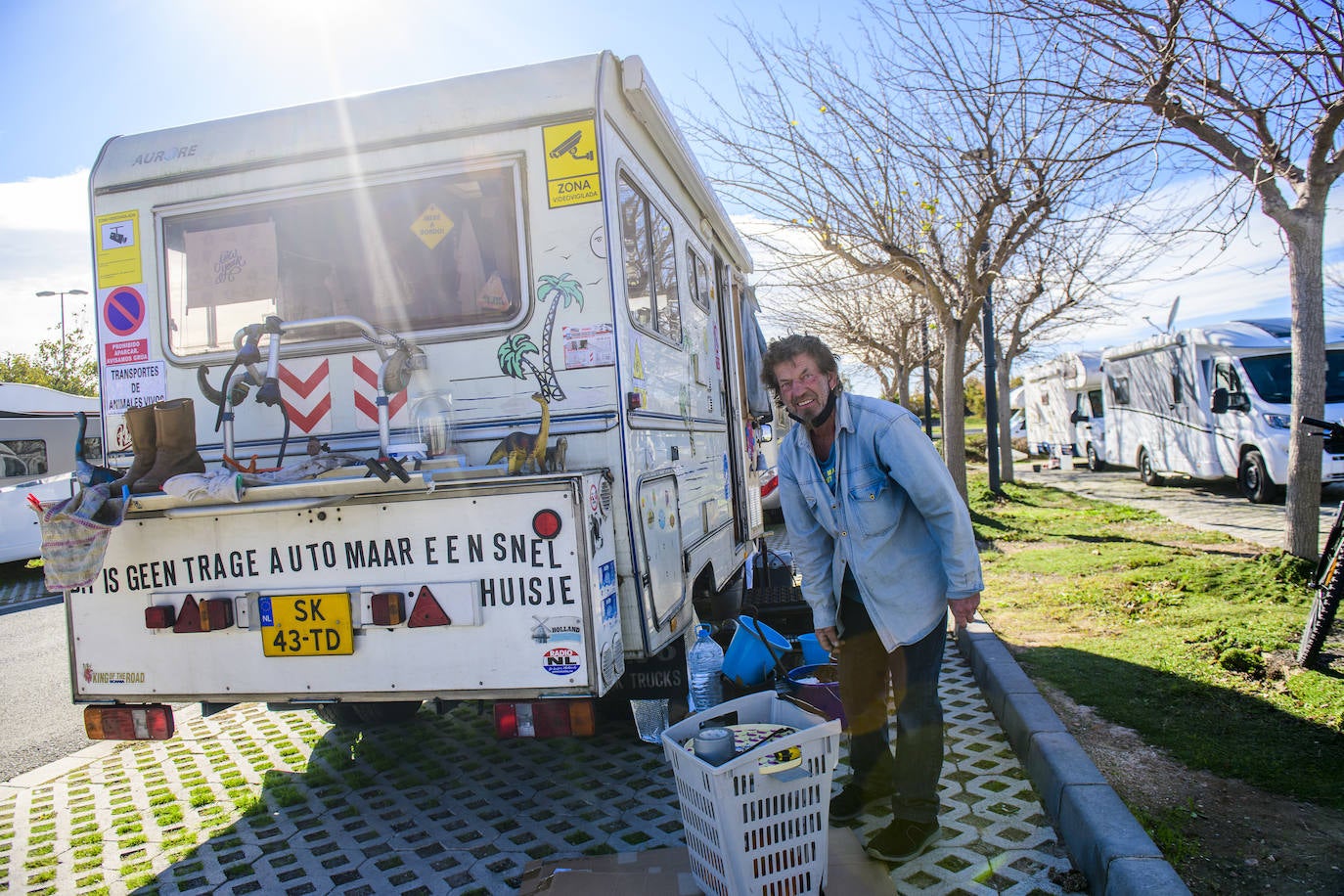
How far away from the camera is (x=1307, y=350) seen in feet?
19.3

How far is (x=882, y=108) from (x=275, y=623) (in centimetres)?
776

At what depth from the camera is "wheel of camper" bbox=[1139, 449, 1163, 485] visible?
16.2 m

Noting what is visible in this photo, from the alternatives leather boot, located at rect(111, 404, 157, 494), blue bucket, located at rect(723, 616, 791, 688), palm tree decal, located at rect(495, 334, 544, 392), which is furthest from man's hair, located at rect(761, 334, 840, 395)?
leather boot, located at rect(111, 404, 157, 494)

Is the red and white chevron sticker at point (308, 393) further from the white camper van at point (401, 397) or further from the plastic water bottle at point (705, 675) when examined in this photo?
the plastic water bottle at point (705, 675)

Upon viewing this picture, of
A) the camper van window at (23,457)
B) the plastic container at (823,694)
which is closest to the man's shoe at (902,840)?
the plastic container at (823,694)

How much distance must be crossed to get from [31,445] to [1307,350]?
16.5 meters

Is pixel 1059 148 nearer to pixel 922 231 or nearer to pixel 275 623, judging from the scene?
pixel 922 231

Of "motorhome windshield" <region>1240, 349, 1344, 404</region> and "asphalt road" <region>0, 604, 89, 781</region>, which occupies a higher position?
"motorhome windshield" <region>1240, 349, 1344, 404</region>

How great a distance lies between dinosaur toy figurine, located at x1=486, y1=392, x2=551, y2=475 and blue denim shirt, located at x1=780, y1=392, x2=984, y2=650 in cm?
102

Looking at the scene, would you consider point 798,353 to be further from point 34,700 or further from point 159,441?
point 34,700

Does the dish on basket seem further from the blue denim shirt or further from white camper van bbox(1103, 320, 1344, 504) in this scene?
white camper van bbox(1103, 320, 1344, 504)

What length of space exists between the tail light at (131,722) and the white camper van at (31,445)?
32.3ft

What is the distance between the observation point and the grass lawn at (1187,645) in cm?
354

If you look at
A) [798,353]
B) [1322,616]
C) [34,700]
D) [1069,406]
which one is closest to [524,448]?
[798,353]
